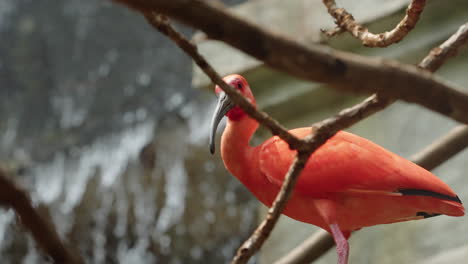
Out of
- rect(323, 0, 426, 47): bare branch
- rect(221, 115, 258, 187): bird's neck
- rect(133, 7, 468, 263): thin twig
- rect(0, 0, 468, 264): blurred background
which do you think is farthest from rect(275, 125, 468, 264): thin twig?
rect(0, 0, 468, 264): blurred background

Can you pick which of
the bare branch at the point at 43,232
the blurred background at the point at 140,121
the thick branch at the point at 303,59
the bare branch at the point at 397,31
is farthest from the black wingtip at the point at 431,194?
the blurred background at the point at 140,121

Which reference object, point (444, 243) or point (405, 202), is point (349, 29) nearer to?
point (405, 202)

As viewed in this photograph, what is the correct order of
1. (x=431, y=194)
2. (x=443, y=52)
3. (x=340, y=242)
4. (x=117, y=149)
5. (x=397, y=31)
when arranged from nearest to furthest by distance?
1. (x=443, y=52)
2. (x=397, y=31)
3. (x=431, y=194)
4. (x=340, y=242)
5. (x=117, y=149)

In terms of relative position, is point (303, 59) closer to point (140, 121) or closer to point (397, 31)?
point (397, 31)

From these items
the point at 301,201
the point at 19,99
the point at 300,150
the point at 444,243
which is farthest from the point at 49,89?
the point at 300,150

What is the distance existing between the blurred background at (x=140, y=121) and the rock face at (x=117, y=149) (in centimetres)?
1

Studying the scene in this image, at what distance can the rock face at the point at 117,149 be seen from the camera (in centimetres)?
665

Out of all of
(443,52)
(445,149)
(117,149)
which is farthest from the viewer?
(117,149)

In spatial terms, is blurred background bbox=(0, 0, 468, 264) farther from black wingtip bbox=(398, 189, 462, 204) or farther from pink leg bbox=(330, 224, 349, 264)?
black wingtip bbox=(398, 189, 462, 204)

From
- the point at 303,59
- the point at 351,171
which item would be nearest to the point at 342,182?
the point at 351,171

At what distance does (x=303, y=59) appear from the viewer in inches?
41.2

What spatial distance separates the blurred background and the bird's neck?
2222 millimetres

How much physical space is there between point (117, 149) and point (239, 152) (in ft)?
15.9

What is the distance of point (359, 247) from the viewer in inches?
169
